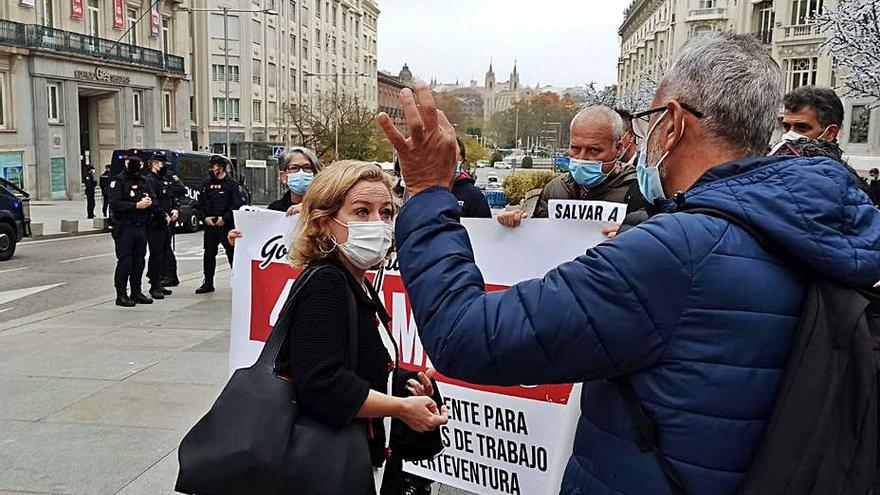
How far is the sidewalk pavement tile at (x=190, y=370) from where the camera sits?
19.9 feet

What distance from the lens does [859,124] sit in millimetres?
35250

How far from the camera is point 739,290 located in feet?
4.46

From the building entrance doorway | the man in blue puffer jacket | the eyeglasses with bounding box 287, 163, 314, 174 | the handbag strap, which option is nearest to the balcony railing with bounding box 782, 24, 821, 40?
the building entrance doorway

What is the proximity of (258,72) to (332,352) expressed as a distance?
186ft

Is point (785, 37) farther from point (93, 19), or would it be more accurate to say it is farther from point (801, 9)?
point (93, 19)

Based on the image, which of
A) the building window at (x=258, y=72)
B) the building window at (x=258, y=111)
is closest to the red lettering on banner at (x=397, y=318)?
the building window at (x=258, y=111)

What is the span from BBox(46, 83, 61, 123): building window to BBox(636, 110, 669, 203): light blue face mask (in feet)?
117

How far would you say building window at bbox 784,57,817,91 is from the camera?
4375cm

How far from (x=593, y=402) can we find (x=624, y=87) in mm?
103824

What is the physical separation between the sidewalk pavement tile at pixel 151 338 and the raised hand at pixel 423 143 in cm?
631

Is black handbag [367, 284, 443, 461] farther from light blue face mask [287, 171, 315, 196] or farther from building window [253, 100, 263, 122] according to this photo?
building window [253, 100, 263, 122]

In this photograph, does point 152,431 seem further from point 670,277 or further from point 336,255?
point 670,277

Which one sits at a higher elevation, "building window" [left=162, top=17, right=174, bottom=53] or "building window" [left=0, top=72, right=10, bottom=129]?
"building window" [left=162, top=17, right=174, bottom=53]

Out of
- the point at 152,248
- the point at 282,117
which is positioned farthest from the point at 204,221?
the point at 282,117
